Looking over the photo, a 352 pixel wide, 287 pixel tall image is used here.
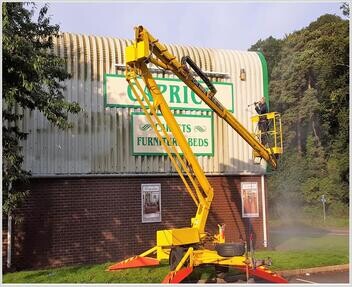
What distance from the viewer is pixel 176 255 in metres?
11.6

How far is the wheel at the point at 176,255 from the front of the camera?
1150cm

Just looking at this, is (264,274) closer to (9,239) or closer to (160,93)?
(160,93)

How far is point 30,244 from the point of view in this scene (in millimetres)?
14445

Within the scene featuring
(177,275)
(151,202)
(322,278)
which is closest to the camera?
(177,275)

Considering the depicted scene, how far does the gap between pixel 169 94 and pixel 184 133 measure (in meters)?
1.41

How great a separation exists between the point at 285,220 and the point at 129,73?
122 ft

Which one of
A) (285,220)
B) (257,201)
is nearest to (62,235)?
(257,201)

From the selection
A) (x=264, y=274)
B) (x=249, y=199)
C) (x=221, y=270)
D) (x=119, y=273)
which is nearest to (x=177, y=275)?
(x=221, y=270)

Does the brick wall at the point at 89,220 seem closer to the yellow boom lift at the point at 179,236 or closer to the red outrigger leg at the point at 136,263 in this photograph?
the yellow boom lift at the point at 179,236

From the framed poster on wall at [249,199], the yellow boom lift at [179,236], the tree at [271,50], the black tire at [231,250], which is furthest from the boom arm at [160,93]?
the tree at [271,50]

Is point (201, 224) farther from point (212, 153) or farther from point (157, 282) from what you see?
point (212, 153)

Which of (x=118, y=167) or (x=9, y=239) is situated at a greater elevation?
(x=118, y=167)

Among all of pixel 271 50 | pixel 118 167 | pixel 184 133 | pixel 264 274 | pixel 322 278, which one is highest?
pixel 271 50

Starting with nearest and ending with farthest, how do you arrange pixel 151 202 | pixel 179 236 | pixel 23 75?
pixel 23 75
pixel 179 236
pixel 151 202
